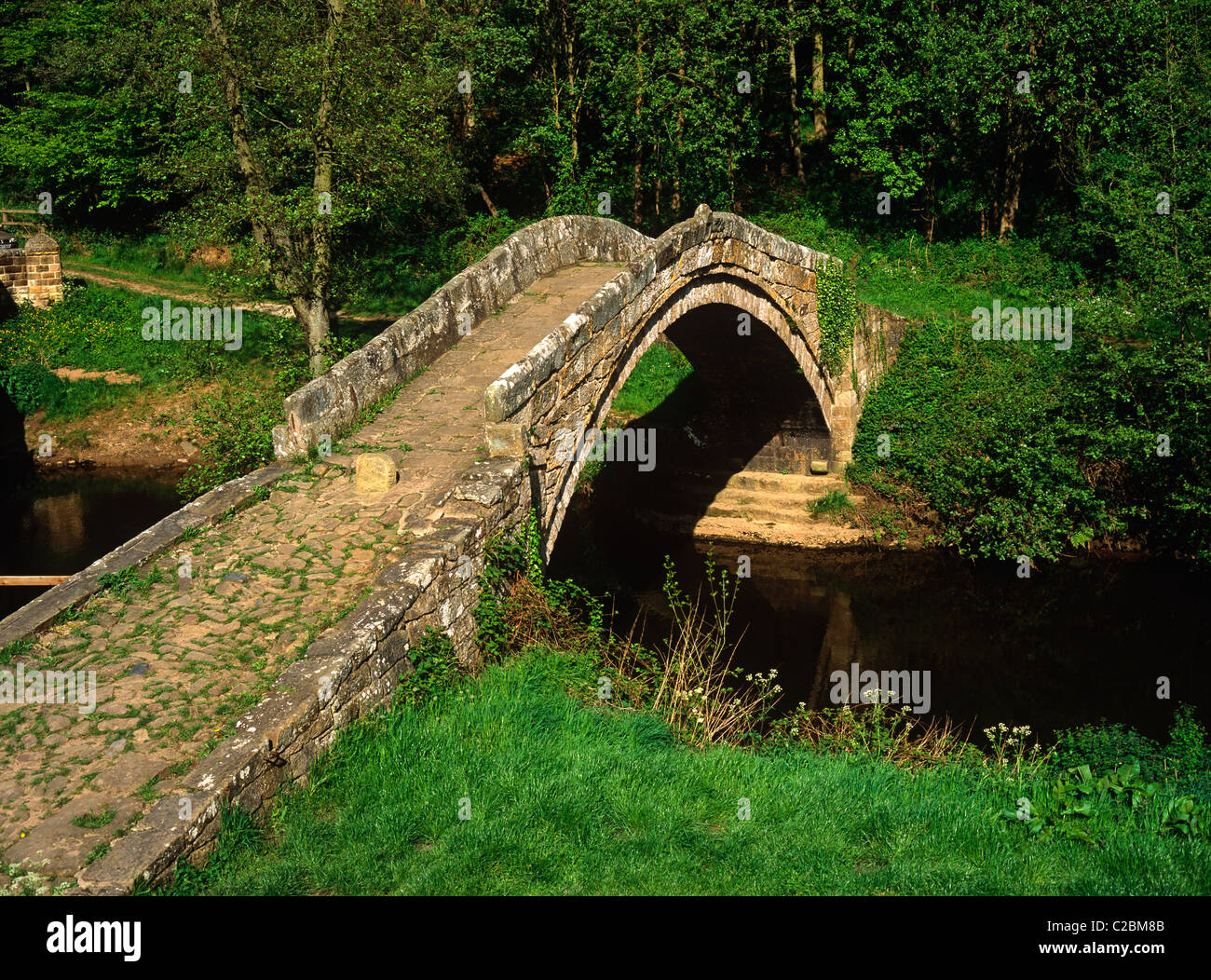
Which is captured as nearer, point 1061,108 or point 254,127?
point 254,127

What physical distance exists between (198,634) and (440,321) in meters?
4.82

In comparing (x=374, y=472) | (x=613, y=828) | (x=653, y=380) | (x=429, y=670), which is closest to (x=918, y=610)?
(x=653, y=380)

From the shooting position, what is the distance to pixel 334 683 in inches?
247

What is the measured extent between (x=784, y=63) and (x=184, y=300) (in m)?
14.1

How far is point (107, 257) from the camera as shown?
85.1 feet

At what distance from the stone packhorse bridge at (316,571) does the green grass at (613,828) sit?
37 cm

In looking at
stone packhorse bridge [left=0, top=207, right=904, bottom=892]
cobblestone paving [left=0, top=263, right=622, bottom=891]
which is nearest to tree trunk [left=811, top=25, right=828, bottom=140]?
stone packhorse bridge [left=0, top=207, right=904, bottom=892]

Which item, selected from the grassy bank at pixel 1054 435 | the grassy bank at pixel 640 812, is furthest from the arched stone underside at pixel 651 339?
the grassy bank at pixel 640 812

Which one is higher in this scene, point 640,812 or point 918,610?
point 640,812

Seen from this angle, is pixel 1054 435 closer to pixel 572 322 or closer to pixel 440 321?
pixel 572 322

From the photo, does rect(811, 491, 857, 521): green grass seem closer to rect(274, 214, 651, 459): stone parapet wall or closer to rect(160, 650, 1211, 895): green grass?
rect(274, 214, 651, 459): stone parapet wall

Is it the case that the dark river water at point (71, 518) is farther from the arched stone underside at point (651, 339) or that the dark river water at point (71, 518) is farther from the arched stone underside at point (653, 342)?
the arched stone underside at point (651, 339)

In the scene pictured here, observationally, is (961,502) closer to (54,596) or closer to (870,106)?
(870,106)
